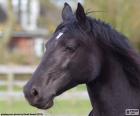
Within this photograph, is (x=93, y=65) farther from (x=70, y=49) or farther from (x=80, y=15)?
(x=80, y=15)

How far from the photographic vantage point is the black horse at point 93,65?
175 inches

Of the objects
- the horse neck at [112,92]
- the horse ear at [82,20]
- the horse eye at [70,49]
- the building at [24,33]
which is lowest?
the building at [24,33]

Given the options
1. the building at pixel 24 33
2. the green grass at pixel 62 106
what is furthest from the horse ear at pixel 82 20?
the building at pixel 24 33

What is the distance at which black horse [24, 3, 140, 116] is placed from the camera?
446 centimetres

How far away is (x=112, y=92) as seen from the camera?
4.61 m

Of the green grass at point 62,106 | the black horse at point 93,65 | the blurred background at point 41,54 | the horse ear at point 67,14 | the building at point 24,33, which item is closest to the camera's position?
the black horse at point 93,65

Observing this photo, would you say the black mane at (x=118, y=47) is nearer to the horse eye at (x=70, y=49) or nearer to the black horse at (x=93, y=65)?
the black horse at (x=93, y=65)

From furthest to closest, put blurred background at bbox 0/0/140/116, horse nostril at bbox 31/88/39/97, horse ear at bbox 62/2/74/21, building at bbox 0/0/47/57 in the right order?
building at bbox 0/0/47/57 → blurred background at bbox 0/0/140/116 → horse ear at bbox 62/2/74/21 → horse nostril at bbox 31/88/39/97

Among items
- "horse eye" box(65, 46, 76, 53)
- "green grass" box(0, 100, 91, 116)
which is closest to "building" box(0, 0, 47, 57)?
"green grass" box(0, 100, 91, 116)

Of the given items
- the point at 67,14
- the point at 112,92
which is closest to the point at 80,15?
the point at 67,14

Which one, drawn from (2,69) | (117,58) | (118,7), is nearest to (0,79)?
(2,69)

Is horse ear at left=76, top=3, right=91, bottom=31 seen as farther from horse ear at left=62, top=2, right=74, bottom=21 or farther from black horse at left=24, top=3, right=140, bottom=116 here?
horse ear at left=62, top=2, right=74, bottom=21

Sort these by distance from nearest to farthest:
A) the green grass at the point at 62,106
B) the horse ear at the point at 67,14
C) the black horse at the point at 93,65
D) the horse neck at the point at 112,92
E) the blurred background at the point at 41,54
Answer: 1. the black horse at the point at 93,65
2. the horse neck at the point at 112,92
3. the horse ear at the point at 67,14
4. the green grass at the point at 62,106
5. the blurred background at the point at 41,54

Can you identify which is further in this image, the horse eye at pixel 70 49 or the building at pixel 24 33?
the building at pixel 24 33
